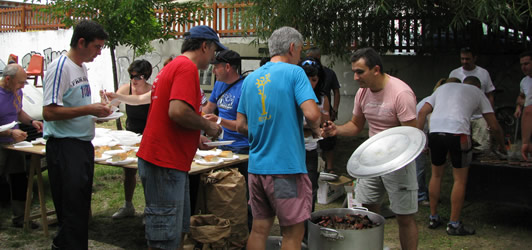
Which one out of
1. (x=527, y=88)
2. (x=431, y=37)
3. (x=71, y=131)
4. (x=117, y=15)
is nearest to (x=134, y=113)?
(x=71, y=131)

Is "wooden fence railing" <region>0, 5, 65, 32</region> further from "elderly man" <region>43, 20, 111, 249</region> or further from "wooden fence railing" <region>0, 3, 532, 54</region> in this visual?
"elderly man" <region>43, 20, 111, 249</region>

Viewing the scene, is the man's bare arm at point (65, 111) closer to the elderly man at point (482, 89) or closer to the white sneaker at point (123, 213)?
the white sneaker at point (123, 213)

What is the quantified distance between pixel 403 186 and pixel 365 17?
5435 millimetres

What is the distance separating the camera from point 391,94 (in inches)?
157

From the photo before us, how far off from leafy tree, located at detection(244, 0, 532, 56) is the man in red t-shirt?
442 centimetres

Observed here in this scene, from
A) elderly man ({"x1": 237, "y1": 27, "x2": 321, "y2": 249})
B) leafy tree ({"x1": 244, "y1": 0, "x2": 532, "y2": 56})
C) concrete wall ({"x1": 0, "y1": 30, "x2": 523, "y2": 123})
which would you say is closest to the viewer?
elderly man ({"x1": 237, "y1": 27, "x2": 321, "y2": 249})

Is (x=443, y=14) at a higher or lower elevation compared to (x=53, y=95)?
higher

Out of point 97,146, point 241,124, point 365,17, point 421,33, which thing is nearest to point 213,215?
point 241,124

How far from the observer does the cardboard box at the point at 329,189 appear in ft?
21.4

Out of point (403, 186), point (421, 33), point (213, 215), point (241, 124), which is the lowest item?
point (213, 215)

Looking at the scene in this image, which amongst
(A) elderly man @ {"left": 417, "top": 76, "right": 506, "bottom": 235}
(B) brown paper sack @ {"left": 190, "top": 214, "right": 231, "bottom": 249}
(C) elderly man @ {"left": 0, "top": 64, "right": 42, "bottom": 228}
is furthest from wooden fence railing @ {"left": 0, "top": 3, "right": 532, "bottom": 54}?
(B) brown paper sack @ {"left": 190, "top": 214, "right": 231, "bottom": 249}

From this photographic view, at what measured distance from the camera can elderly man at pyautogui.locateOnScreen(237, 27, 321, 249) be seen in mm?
3303

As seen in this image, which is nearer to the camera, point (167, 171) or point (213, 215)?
point (167, 171)

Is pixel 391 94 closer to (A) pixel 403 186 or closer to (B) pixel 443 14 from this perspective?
(A) pixel 403 186
